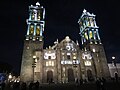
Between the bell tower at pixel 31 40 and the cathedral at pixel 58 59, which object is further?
the cathedral at pixel 58 59

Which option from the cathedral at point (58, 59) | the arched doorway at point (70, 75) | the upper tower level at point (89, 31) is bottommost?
the arched doorway at point (70, 75)

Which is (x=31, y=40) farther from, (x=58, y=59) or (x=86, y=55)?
(x=86, y=55)

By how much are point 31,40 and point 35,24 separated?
8.46 m

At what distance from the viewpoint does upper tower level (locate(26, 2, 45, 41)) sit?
52.5 m

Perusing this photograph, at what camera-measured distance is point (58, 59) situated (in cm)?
4931

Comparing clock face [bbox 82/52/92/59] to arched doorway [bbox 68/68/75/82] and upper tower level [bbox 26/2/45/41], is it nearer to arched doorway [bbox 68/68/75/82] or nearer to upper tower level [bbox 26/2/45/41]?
arched doorway [bbox 68/68/75/82]

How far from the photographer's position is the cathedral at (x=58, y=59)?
45844 millimetres

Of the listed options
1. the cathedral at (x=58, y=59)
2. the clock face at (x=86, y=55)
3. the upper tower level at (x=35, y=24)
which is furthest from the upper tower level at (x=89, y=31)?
the upper tower level at (x=35, y=24)

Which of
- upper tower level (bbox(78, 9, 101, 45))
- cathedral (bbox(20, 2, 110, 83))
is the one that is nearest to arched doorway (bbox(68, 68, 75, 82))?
cathedral (bbox(20, 2, 110, 83))

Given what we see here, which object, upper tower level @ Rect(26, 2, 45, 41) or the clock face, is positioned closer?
upper tower level @ Rect(26, 2, 45, 41)

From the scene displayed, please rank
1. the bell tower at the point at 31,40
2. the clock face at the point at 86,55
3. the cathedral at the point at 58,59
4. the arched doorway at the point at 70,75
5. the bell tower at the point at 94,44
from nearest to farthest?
the bell tower at the point at 31,40
the cathedral at the point at 58,59
the arched doorway at the point at 70,75
the bell tower at the point at 94,44
the clock face at the point at 86,55

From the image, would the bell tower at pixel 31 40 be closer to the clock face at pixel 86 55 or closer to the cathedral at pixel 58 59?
the cathedral at pixel 58 59

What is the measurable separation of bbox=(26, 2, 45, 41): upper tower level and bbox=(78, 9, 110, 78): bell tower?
2230 centimetres

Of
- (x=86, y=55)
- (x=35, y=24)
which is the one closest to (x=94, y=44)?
(x=86, y=55)
